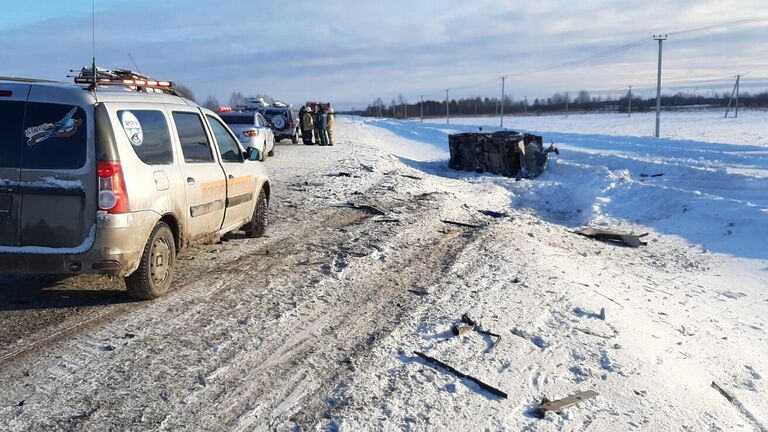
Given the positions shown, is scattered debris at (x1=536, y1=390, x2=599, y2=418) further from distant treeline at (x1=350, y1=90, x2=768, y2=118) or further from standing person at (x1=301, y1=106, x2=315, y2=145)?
distant treeline at (x1=350, y1=90, x2=768, y2=118)

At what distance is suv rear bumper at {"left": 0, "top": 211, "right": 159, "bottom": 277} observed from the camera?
4918mm

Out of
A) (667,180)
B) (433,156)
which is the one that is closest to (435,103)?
(433,156)

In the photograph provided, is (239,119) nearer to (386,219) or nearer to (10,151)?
(386,219)

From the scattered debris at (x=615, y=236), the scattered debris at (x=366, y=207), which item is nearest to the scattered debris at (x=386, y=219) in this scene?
the scattered debris at (x=366, y=207)

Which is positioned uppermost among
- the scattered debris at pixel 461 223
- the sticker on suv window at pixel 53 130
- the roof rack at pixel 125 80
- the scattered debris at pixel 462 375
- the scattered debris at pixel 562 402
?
the roof rack at pixel 125 80

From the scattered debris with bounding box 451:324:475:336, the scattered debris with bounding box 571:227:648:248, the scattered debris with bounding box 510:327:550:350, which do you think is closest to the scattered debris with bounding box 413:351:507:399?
the scattered debris with bounding box 451:324:475:336

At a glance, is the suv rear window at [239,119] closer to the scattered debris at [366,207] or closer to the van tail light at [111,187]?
the scattered debris at [366,207]

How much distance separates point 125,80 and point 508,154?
1552 centimetres

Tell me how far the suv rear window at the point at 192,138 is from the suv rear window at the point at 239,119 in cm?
1364

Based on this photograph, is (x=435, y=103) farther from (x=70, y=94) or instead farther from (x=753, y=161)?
(x=70, y=94)

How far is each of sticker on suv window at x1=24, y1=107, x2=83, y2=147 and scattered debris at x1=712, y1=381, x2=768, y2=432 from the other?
17.6ft

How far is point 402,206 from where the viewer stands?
11570 millimetres

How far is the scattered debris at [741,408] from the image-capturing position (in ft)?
13.6

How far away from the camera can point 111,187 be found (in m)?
4.93
